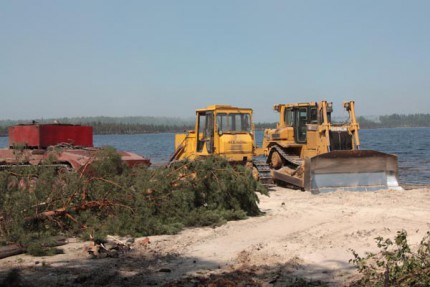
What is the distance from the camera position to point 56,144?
50.5 ft

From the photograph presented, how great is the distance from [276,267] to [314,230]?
2.72m

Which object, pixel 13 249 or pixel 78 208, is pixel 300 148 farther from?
pixel 13 249

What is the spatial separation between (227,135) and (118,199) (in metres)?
6.93

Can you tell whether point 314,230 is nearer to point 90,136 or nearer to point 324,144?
point 324,144

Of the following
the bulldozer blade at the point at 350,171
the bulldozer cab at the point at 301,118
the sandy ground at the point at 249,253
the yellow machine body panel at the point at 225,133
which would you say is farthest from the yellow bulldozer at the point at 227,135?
the sandy ground at the point at 249,253

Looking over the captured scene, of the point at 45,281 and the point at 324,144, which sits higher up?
the point at 324,144

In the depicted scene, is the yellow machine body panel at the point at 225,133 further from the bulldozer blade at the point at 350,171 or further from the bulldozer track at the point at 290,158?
the bulldozer blade at the point at 350,171

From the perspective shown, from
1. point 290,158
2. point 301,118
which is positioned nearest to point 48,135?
point 290,158

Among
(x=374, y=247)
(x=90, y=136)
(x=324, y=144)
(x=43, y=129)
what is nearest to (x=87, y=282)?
(x=374, y=247)

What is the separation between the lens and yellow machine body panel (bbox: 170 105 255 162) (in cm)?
1611

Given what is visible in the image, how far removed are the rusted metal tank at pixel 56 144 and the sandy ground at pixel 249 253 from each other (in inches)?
180

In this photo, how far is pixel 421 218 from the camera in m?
10.8

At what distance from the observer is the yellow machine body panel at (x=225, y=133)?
634 inches

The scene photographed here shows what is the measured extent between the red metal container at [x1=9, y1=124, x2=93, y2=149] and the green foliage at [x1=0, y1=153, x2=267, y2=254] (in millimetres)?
4857
